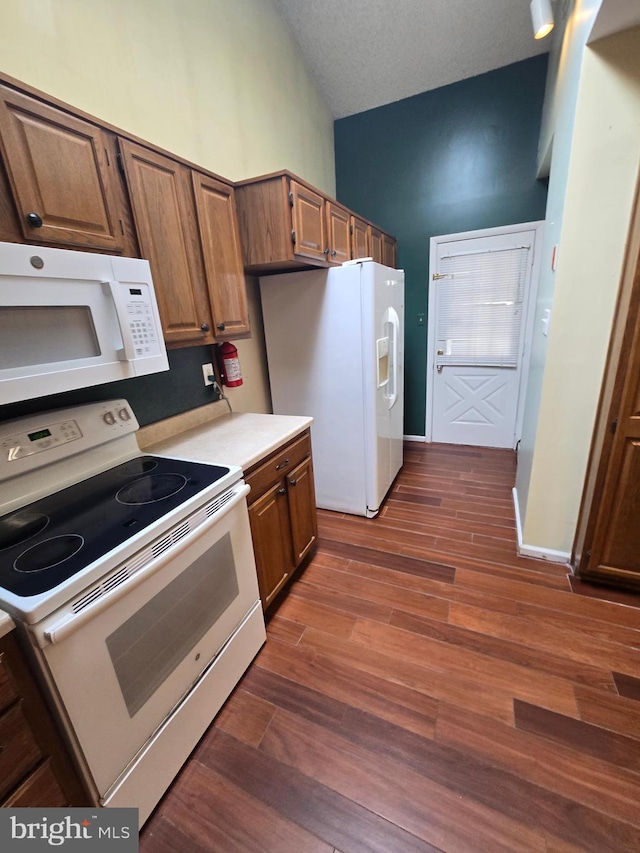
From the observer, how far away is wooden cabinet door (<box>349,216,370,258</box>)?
2.63 meters

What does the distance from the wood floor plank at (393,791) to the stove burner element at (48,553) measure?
3.31ft

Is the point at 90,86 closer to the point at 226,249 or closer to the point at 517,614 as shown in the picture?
the point at 226,249

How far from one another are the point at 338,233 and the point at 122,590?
2.37m

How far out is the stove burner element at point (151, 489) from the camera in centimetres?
122

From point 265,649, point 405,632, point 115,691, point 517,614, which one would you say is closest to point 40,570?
point 115,691

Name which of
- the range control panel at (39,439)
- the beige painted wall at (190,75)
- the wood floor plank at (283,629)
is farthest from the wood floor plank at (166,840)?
the beige painted wall at (190,75)

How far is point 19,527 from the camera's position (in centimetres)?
108

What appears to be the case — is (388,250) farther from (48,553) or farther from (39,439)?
(48,553)

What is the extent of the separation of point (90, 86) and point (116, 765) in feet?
7.83

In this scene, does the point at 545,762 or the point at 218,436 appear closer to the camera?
the point at 545,762

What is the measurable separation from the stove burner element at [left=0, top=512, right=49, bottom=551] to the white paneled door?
3.52 m

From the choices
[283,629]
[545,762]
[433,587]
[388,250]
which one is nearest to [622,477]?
[433,587]

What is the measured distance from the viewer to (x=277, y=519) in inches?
69.5

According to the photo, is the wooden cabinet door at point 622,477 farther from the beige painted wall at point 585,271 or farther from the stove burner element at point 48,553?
the stove burner element at point 48,553
